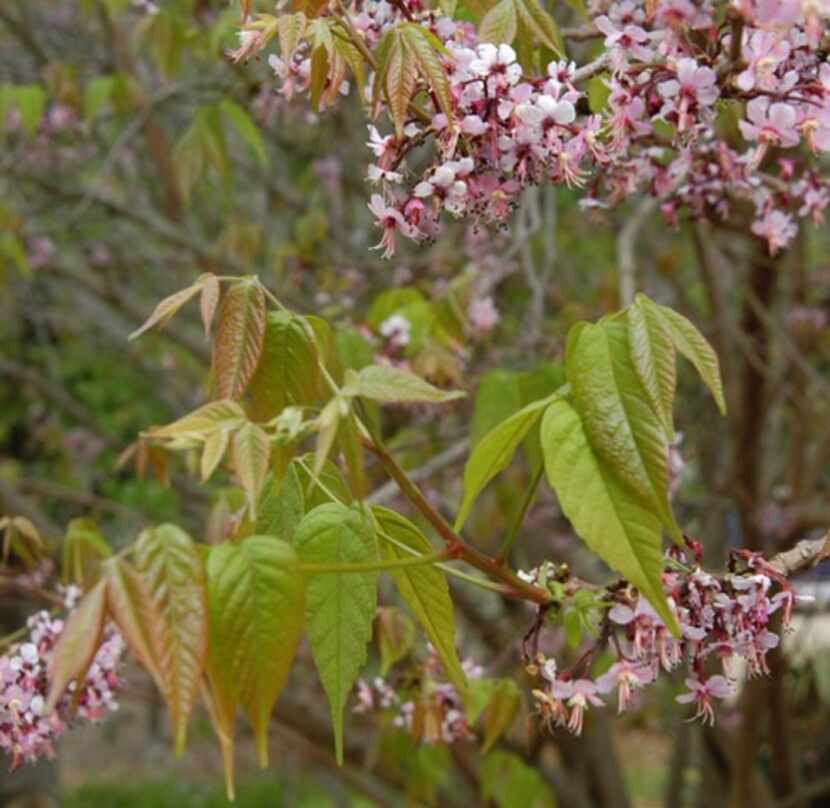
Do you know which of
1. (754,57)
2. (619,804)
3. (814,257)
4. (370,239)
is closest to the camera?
(754,57)

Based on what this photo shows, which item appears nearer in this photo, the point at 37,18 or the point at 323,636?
the point at 323,636

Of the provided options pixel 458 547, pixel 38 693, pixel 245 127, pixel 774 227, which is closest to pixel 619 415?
pixel 458 547

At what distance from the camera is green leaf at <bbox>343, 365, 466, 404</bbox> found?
89 centimetres

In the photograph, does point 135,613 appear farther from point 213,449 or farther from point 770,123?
point 770,123

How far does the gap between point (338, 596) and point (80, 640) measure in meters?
0.32

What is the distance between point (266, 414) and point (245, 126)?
1.37 meters

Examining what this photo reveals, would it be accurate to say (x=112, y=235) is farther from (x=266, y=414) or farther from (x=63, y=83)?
(x=266, y=414)

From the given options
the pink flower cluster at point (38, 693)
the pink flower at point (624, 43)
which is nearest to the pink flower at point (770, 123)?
the pink flower at point (624, 43)

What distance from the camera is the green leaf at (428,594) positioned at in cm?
113

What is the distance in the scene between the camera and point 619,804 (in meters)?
4.28

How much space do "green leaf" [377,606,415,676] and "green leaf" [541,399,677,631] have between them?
95 centimetres

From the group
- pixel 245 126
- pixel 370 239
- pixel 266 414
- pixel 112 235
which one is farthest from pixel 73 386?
pixel 266 414

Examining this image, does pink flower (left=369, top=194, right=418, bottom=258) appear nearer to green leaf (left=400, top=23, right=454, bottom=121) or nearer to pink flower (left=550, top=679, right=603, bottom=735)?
green leaf (left=400, top=23, right=454, bottom=121)

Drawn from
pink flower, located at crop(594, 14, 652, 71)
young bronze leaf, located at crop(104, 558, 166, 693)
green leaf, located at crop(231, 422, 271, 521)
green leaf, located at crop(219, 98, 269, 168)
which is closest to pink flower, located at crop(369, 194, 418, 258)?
pink flower, located at crop(594, 14, 652, 71)
